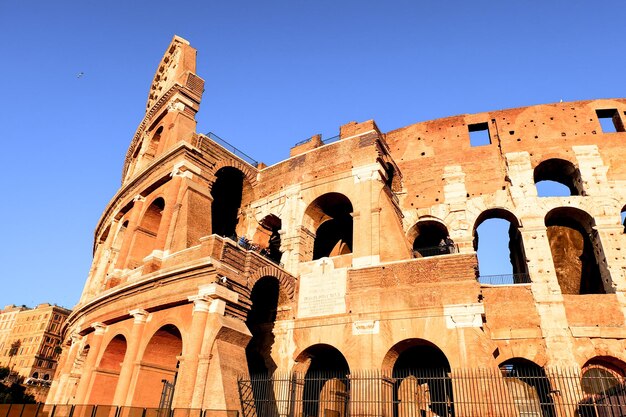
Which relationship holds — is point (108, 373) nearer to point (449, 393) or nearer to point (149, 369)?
point (149, 369)

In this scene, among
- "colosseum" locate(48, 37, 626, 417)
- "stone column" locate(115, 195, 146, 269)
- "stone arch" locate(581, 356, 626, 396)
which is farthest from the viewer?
"stone column" locate(115, 195, 146, 269)

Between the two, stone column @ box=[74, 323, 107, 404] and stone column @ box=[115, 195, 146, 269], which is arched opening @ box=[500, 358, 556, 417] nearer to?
stone column @ box=[74, 323, 107, 404]

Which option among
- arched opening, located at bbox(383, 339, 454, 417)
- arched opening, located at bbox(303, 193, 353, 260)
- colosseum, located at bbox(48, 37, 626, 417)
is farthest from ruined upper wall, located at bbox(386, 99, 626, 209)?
arched opening, located at bbox(383, 339, 454, 417)

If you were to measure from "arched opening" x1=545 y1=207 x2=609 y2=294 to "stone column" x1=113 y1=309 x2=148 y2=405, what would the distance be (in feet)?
48.2

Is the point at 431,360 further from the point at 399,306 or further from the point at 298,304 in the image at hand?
the point at 298,304

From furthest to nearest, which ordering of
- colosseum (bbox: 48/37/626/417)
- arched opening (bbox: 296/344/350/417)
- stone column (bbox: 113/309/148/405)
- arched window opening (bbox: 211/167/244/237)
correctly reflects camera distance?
arched window opening (bbox: 211/167/244/237), arched opening (bbox: 296/344/350/417), stone column (bbox: 113/309/148/405), colosseum (bbox: 48/37/626/417)

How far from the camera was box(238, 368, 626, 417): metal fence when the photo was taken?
10.4 meters

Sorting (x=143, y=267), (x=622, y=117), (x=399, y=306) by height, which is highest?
(x=622, y=117)

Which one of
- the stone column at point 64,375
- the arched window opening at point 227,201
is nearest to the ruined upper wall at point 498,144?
the arched window opening at point 227,201

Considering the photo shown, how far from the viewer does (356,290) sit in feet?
43.9

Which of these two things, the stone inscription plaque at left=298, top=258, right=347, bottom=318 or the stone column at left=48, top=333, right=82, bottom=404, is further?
the stone column at left=48, top=333, right=82, bottom=404

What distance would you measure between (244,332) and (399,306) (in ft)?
14.6

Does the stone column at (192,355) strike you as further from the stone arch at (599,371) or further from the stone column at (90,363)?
the stone arch at (599,371)

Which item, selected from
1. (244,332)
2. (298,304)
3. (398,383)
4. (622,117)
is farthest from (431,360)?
(622,117)
